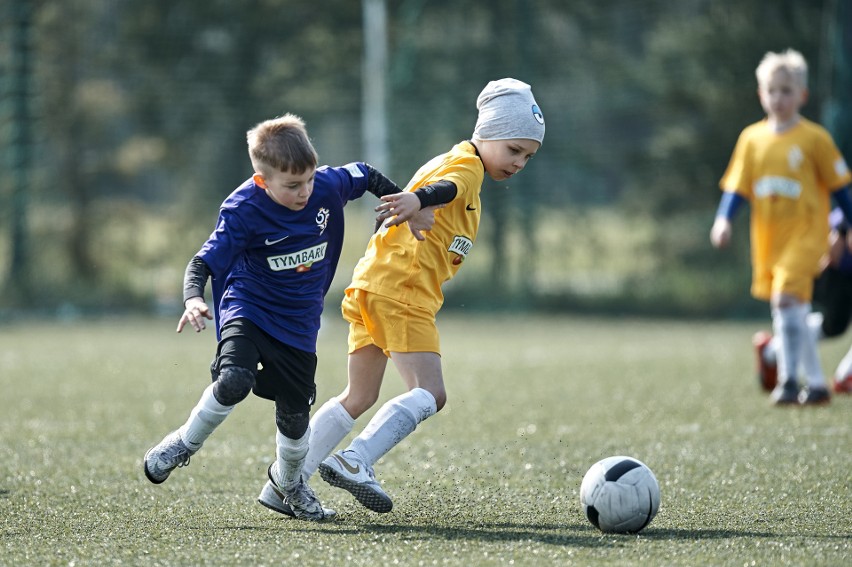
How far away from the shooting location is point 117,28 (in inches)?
594

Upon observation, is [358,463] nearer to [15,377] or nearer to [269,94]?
[15,377]

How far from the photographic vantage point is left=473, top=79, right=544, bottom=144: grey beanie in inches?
177

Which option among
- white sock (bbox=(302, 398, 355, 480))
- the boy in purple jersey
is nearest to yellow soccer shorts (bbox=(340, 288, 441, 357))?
the boy in purple jersey

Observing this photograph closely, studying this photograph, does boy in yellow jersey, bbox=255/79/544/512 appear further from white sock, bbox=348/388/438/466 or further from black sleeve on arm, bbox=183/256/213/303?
black sleeve on arm, bbox=183/256/213/303

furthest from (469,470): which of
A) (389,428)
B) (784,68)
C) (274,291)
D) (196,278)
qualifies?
(784,68)

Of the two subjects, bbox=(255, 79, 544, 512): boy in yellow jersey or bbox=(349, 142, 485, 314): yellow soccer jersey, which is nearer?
bbox=(255, 79, 544, 512): boy in yellow jersey

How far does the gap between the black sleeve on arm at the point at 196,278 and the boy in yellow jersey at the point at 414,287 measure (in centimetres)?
64

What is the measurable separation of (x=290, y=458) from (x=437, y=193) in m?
1.06

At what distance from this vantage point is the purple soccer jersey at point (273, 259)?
4.14 metres

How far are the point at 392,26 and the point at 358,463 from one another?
1219cm

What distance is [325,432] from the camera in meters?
4.53

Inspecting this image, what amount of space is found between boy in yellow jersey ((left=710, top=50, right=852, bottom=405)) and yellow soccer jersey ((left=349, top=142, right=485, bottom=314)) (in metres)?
3.28

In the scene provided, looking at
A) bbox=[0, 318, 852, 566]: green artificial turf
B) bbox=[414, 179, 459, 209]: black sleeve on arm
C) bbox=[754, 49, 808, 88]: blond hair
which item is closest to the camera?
bbox=[0, 318, 852, 566]: green artificial turf

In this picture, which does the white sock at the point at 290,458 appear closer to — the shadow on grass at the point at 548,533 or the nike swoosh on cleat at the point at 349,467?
the nike swoosh on cleat at the point at 349,467
